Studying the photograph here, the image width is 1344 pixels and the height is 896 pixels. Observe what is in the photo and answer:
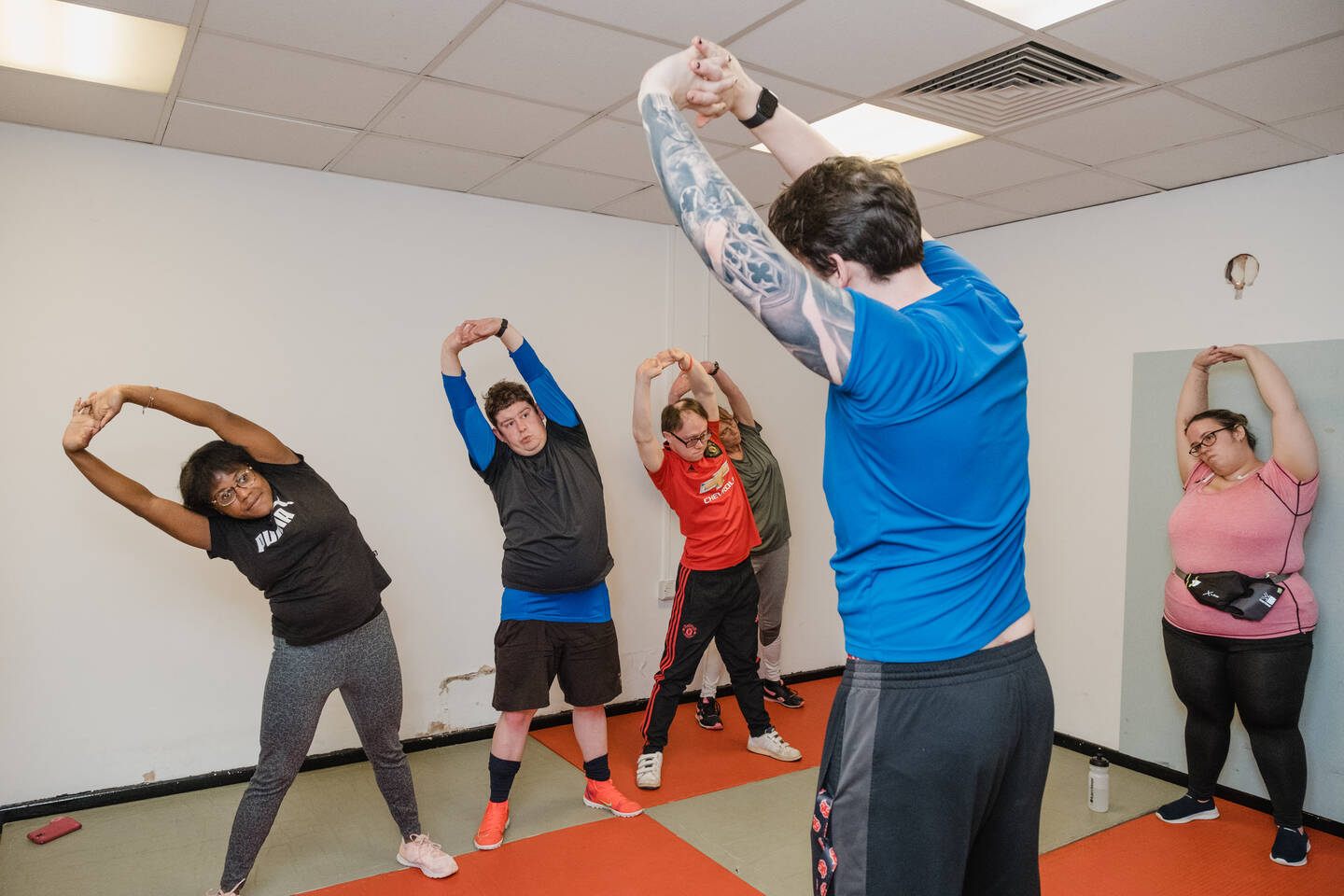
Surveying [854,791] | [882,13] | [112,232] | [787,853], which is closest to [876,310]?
[854,791]

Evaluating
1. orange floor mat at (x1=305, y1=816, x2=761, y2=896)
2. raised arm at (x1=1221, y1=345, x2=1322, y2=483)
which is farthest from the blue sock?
raised arm at (x1=1221, y1=345, x2=1322, y2=483)

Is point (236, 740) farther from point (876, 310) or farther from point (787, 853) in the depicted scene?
point (876, 310)

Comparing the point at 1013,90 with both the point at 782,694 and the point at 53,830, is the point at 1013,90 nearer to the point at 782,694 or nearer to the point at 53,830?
the point at 782,694

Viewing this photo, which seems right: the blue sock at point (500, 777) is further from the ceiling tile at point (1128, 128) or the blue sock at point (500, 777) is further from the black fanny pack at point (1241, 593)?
the ceiling tile at point (1128, 128)

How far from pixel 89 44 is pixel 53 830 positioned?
8.47 ft

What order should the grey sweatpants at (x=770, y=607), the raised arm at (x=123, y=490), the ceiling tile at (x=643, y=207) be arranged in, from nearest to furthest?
the raised arm at (x=123, y=490) < the ceiling tile at (x=643, y=207) < the grey sweatpants at (x=770, y=607)

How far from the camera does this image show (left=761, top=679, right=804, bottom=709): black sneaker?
15.3 feet

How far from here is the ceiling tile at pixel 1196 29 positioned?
2.26 m

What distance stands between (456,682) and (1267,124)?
3.86 meters

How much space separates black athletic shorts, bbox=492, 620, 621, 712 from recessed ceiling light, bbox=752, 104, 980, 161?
6.43 ft

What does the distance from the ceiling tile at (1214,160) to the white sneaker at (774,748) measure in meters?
2.75

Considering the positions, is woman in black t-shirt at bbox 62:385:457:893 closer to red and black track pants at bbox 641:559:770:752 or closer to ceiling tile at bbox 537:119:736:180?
red and black track pants at bbox 641:559:770:752

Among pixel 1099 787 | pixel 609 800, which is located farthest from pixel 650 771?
pixel 1099 787

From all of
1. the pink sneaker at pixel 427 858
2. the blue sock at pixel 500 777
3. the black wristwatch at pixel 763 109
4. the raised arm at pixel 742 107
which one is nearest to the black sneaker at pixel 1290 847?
the blue sock at pixel 500 777
